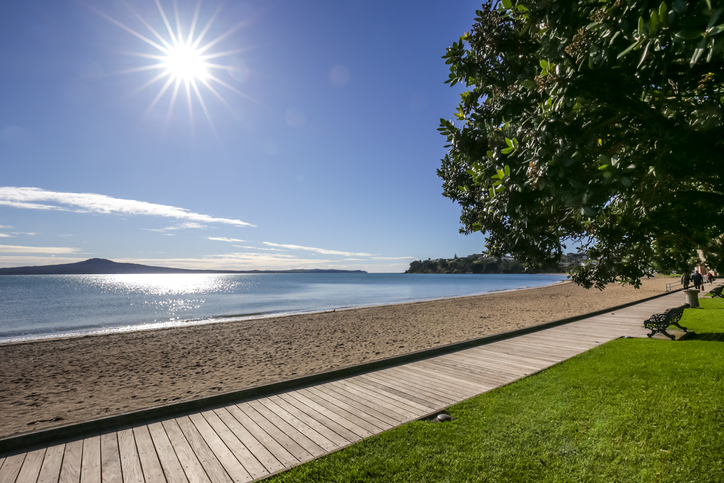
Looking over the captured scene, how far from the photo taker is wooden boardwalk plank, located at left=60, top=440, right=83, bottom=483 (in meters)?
3.67

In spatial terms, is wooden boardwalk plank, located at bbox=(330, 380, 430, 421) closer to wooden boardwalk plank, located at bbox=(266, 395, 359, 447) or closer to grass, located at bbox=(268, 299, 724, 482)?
grass, located at bbox=(268, 299, 724, 482)

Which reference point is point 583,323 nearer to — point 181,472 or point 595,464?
point 595,464

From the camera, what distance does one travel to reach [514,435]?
4.37 meters

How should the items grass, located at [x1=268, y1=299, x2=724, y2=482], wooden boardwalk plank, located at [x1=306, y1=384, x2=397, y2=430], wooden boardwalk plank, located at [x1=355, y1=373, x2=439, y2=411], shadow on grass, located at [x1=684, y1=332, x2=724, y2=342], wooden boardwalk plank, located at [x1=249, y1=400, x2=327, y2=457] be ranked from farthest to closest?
shadow on grass, located at [x1=684, y1=332, x2=724, y2=342] < wooden boardwalk plank, located at [x1=355, y1=373, x2=439, y2=411] < wooden boardwalk plank, located at [x1=306, y1=384, x2=397, y2=430] < wooden boardwalk plank, located at [x1=249, y1=400, x2=327, y2=457] < grass, located at [x1=268, y1=299, x2=724, y2=482]

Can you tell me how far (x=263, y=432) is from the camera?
15.2 feet

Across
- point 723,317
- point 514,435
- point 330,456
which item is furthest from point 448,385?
point 723,317

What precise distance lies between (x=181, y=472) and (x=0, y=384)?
32.1 feet

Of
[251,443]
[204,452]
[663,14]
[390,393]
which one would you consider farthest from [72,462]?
[663,14]

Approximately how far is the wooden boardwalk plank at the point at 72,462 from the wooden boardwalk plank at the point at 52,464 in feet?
0.12

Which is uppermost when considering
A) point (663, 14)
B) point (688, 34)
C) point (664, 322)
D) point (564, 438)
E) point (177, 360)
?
point (663, 14)

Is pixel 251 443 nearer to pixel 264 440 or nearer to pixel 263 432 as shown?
pixel 264 440

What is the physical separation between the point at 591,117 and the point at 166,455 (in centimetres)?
590

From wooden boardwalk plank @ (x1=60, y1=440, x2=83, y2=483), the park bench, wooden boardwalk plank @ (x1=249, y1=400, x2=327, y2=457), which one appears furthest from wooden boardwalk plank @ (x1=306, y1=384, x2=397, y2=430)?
the park bench

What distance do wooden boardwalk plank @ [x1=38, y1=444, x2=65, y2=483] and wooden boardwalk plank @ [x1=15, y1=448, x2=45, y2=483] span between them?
1.6 inches
